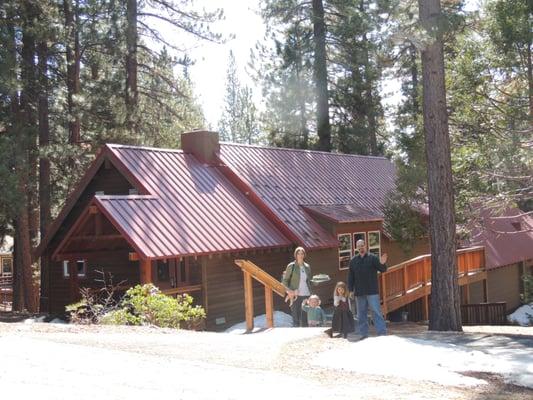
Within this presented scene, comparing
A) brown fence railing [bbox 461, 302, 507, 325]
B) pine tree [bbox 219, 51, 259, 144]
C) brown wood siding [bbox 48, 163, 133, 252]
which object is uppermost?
pine tree [bbox 219, 51, 259, 144]

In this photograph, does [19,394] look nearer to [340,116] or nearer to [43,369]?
[43,369]

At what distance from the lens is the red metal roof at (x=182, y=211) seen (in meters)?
14.5

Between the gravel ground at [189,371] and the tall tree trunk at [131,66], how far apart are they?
15.7 metres

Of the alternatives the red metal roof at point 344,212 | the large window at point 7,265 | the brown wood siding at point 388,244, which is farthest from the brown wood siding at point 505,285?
the large window at point 7,265

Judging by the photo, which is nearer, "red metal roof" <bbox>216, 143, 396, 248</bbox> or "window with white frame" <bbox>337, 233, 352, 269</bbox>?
"red metal roof" <bbox>216, 143, 396, 248</bbox>

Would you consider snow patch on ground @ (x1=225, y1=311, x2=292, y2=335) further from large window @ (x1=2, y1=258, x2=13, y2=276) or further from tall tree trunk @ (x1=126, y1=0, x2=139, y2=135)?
large window @ (x1=2, y1=258, x2=13, y2=276)

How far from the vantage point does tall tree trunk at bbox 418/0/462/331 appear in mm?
11969

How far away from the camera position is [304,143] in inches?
1286

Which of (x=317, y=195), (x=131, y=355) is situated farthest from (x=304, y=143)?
(x=131, y=355)

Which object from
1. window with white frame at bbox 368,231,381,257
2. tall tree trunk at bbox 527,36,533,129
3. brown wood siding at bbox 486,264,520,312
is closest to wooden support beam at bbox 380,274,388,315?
window with white frame at bbox 368,231,381,257

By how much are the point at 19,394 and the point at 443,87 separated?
9409 millimetres

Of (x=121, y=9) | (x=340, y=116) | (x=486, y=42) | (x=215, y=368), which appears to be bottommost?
(x=215, y=368)

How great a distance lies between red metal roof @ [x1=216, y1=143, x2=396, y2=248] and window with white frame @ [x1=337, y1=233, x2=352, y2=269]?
1.06 meters

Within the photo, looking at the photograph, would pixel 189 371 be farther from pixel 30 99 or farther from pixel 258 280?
pixel 30 99
